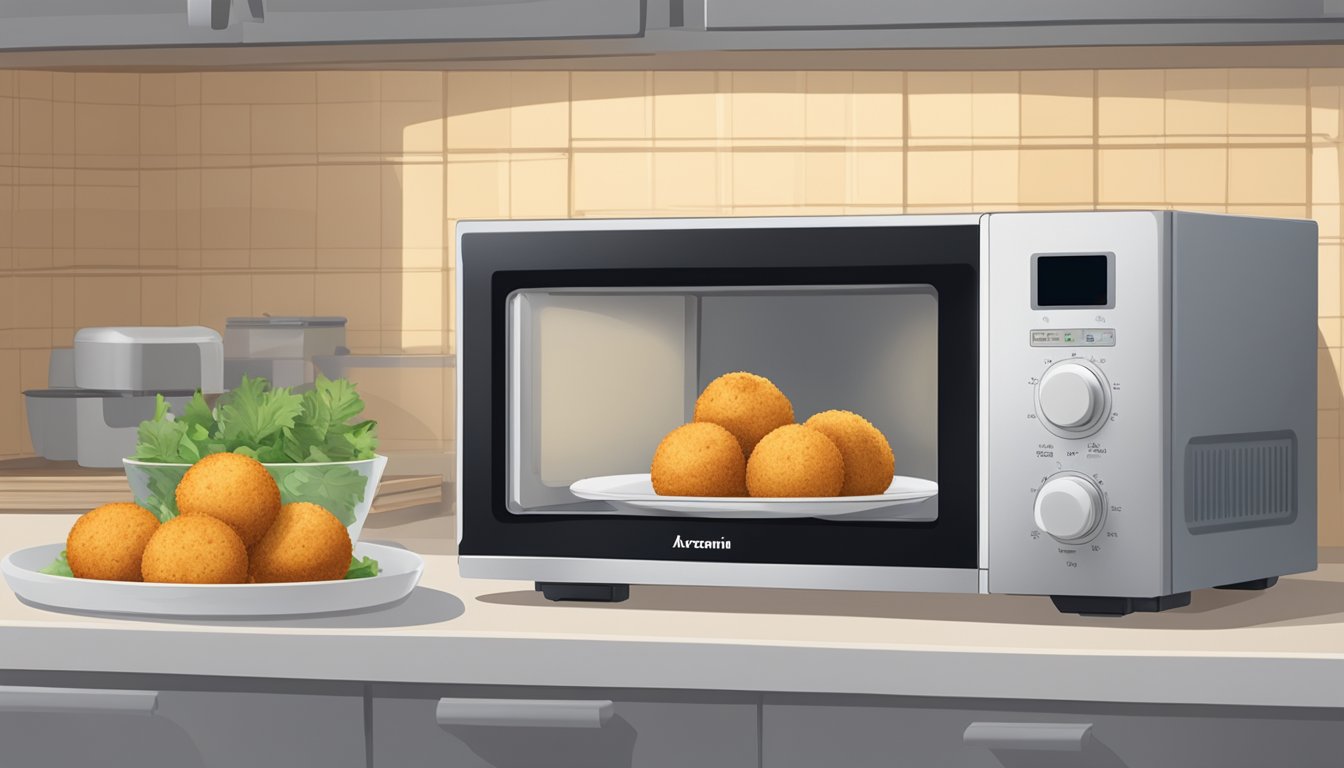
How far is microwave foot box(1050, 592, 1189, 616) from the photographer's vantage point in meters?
1.13

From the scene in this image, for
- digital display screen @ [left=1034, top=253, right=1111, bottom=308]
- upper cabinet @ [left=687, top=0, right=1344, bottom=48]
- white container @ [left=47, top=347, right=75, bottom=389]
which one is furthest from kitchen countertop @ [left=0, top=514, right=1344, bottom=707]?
white container @ [left=47, top=347, right=75, bottom=389]

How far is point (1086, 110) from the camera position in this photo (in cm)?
160

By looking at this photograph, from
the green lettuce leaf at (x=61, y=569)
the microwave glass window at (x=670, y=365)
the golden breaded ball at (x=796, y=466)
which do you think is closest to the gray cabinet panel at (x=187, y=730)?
the green lettuce leaf at (x=61, y=569)

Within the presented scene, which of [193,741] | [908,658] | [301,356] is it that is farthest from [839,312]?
[301,356]

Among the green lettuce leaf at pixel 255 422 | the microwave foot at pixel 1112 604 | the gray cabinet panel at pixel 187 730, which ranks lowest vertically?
the gray cabinet panel at pixel 187 730

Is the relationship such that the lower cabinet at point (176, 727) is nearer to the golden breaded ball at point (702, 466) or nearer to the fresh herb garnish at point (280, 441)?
the fresh herb garnish at point (280, 441)

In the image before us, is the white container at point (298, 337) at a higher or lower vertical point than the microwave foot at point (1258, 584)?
higher

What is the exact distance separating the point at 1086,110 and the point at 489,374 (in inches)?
28.5

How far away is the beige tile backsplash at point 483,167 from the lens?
1579 mm

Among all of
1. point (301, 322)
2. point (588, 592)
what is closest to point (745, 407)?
point (588, 592)

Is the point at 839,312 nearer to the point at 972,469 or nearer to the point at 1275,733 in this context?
the point at 972,469

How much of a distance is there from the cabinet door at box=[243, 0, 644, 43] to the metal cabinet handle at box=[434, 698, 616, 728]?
24.5 inches

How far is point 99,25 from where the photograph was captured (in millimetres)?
1468

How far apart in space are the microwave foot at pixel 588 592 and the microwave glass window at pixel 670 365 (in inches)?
2.3
